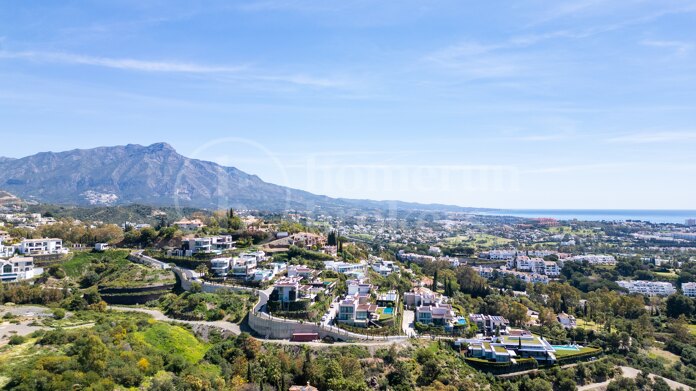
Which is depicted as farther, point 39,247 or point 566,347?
point 39,247

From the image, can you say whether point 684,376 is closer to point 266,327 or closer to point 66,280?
point 266,327

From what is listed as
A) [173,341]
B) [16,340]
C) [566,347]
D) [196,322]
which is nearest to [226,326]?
[196,322]

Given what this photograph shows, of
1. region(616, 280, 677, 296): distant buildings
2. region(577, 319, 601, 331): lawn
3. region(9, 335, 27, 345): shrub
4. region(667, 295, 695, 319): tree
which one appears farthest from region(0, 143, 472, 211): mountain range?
region(9, 335, 27, 345): shrub

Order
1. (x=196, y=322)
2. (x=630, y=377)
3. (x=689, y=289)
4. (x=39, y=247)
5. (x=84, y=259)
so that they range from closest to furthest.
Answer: (x=630, y=377), (x=196, y=322), (x=84, y=259), (x=39, y=247), (x=689, y=289)

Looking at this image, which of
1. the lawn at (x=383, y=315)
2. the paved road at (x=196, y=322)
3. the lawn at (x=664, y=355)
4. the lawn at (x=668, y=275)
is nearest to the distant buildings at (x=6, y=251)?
the paved road at (x=196, y=322)

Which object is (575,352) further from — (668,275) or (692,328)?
(668,275)

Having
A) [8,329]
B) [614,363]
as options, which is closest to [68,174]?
[8,329]

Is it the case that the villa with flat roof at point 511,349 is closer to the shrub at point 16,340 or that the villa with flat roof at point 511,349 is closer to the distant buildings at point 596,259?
the shrub at point 16,340
